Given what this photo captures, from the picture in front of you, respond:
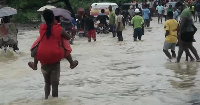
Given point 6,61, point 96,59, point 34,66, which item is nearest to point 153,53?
point 96,59

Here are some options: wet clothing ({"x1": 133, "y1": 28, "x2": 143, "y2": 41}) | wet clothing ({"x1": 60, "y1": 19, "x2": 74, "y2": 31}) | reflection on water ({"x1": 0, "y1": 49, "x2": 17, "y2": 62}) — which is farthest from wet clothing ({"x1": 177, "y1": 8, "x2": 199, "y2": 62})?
wet clothing ({"x1": 133, "y1": 28, "x2": 143, "y2": 41})

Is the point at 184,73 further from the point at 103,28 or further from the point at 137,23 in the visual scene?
the point at 103,28

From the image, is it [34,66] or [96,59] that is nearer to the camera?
[34,66]

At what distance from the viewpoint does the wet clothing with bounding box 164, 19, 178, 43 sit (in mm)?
11688

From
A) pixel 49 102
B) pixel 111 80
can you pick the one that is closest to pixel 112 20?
pixel 111 80

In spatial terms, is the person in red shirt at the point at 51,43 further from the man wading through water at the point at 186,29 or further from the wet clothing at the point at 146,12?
the wet clothing at the point at 146,12

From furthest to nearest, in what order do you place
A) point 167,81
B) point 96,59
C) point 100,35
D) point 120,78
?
point 100,35 → point 96,59 → point 120,78 → point 167,81

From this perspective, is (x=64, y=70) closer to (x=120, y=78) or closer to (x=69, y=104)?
→ (x=120, y=78)

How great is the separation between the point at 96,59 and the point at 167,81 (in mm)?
4621

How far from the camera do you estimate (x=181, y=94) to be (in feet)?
25.5

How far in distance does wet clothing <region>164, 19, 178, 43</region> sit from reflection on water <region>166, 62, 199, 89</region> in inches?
30.9

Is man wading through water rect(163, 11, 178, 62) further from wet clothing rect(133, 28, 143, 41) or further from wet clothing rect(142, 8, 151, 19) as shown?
wet clothing rect(142, 8, 151, 19)

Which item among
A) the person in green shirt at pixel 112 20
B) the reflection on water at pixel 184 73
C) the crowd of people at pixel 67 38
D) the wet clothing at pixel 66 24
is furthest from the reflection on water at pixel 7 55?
the person in green shirt at pixel 112 20

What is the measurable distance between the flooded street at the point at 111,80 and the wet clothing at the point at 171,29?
69 cm
